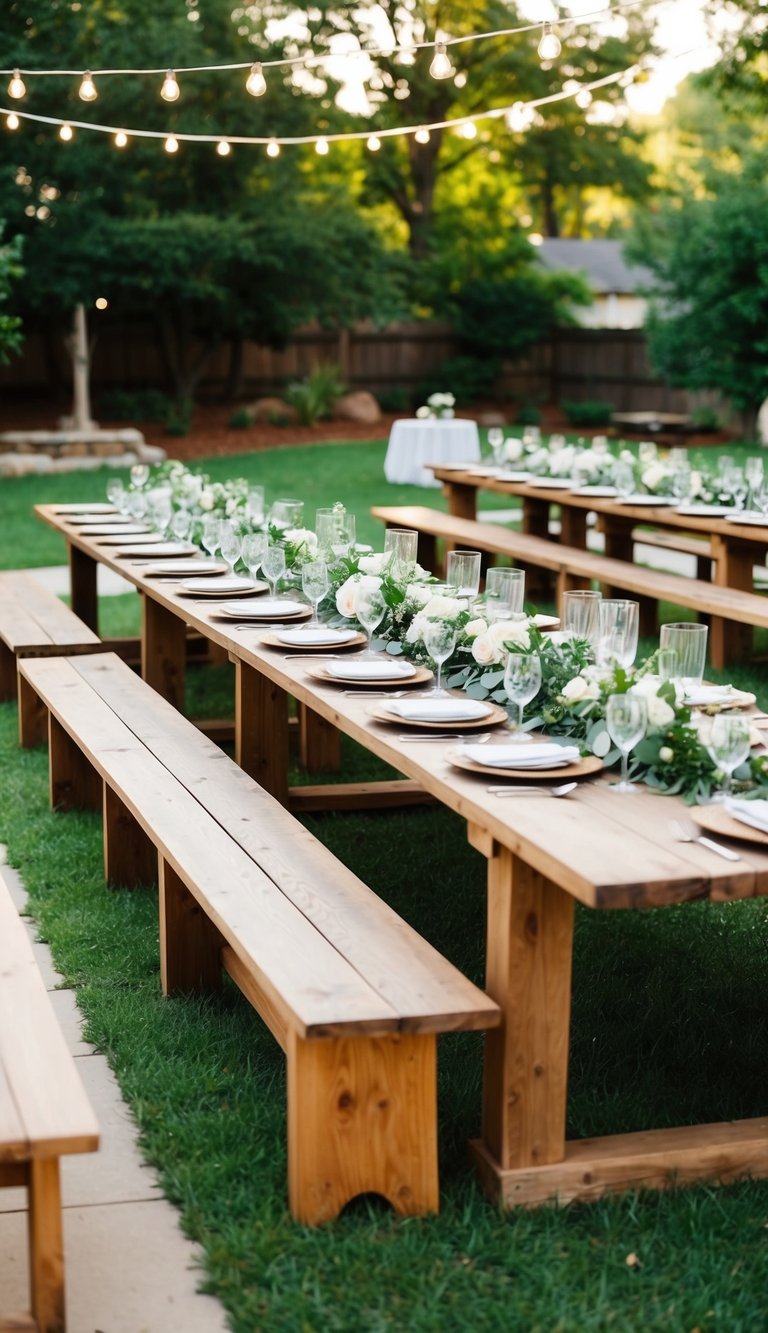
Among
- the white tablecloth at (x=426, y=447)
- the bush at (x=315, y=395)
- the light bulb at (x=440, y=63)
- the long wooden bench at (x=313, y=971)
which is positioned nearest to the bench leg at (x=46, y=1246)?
the long wooden bench at (x=313, y=971)

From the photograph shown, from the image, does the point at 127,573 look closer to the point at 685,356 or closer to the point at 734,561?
the point at 734,561

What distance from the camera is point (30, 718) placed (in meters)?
7.40

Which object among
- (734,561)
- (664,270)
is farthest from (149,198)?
(734,561)

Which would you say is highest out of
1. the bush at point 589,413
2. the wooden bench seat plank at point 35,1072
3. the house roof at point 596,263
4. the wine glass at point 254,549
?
the house roof at point 596,263

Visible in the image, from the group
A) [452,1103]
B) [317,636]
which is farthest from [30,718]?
[452,1103]

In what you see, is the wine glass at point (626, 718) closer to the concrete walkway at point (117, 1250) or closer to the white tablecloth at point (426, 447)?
the concrete walkway at point (117, 1250)

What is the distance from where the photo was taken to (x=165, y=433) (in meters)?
23.0

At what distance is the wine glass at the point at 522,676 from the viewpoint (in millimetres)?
3730

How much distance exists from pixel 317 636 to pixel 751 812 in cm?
206

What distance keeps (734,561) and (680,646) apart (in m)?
4.93

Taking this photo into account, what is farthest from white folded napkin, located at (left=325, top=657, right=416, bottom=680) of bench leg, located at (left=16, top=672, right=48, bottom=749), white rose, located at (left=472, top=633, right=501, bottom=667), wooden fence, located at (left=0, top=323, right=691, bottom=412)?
wooden fence, located at (left=0, top=323, right=691, bottom=412)

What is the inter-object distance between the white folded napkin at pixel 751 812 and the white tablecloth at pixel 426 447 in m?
13.6

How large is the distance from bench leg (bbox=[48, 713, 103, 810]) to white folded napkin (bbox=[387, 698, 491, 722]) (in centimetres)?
259

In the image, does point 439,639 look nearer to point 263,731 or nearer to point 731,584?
point 263,731
